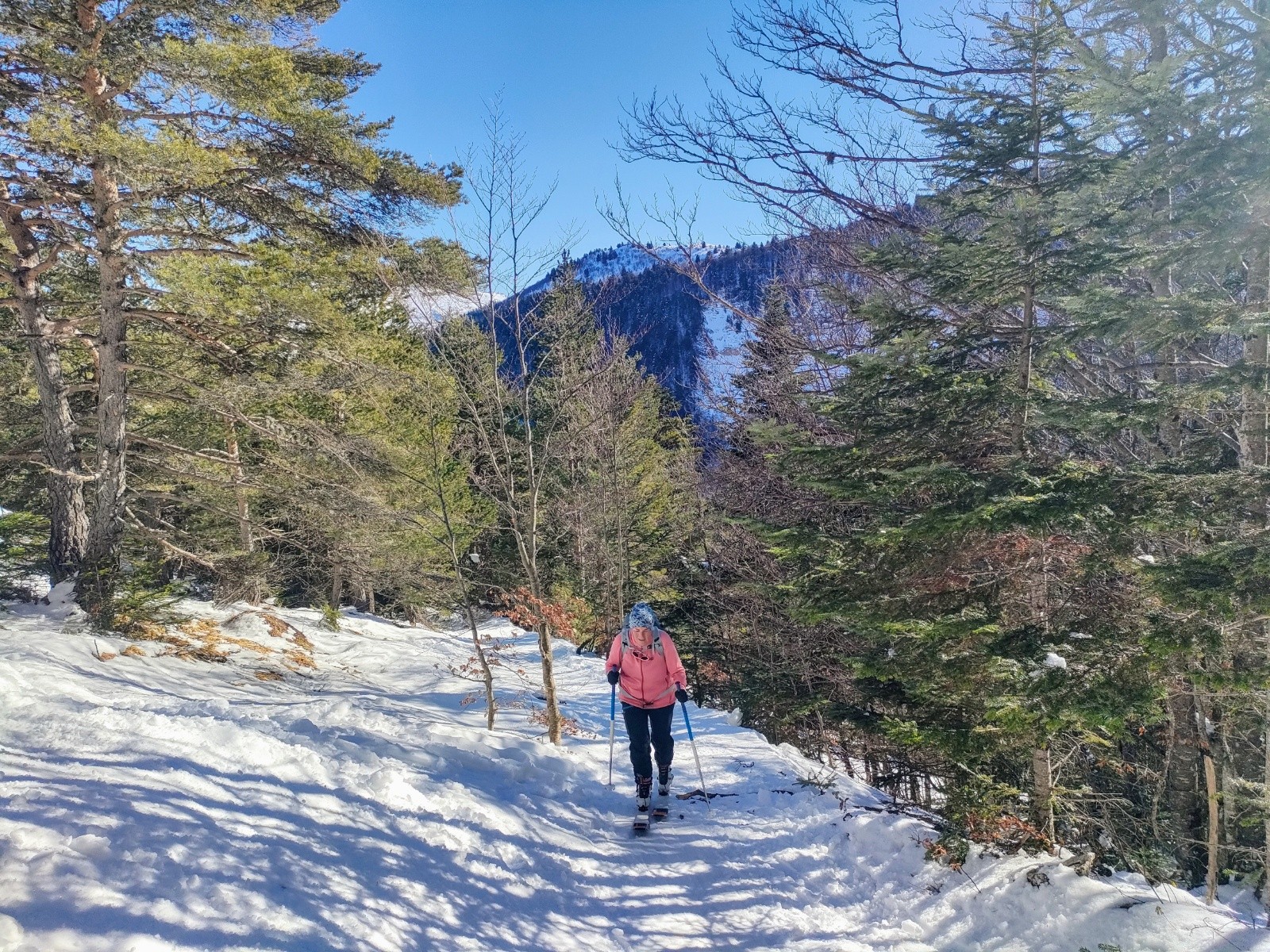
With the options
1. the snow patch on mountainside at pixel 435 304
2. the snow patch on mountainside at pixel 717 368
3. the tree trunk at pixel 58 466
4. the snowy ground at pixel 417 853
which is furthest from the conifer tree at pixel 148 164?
the snow patch on mountainside at pixel 717 368

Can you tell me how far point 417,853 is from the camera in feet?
13.6

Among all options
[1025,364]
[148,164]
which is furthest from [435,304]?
[1025,364]

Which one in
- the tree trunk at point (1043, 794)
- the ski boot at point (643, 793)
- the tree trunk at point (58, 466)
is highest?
the tree trunk at point (58, 466)

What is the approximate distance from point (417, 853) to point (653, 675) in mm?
2471

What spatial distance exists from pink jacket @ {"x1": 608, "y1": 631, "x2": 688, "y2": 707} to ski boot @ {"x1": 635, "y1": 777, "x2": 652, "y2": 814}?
63 cm

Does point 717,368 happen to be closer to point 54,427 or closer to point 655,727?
point 655,727

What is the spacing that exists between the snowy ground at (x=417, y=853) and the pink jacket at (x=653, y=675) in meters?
0.98

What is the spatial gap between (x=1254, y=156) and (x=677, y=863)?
225 inches

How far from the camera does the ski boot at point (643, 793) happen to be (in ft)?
18.2

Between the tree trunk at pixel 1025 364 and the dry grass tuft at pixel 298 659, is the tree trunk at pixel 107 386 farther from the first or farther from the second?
the tree trunk at pixel 1025 364

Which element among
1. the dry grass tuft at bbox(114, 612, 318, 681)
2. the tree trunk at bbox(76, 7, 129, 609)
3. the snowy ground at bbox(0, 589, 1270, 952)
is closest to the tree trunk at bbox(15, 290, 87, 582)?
the tree trunk at bbox(76, 7, 129, 609)

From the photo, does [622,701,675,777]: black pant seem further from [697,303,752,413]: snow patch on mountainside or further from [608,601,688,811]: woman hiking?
[697,303,752,413]: snow patch on mountainside

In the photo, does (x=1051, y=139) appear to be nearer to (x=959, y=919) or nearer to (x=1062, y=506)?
(x=1062, y=506)

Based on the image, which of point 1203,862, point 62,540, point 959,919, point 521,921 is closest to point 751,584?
point 959,919
